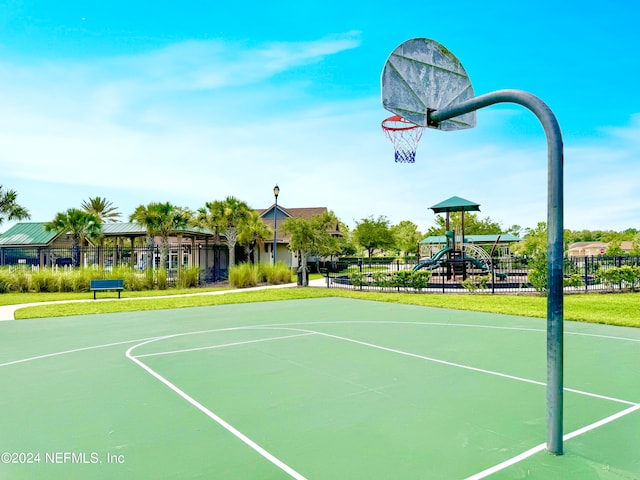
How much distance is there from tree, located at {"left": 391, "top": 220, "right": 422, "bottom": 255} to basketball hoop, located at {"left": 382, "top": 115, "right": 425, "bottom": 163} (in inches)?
2282

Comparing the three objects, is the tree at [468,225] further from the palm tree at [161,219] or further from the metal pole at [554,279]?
the metal pole at [554,279]

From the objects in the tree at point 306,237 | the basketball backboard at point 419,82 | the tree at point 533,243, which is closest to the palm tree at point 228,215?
the tree at point 306,237

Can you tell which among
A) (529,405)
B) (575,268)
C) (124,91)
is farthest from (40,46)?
(575,268)

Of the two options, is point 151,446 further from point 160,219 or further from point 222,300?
point 160,219

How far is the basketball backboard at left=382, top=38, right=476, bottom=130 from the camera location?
552cm

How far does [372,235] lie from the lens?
56.3 m

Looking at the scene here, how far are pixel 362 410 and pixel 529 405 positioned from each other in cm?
196

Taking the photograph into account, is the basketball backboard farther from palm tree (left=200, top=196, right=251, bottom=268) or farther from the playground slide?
palm tree (left=200, top=196, right=251, bottom=268)

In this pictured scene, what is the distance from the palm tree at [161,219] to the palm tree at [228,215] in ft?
6.72

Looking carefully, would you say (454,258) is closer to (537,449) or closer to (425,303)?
(425,303)

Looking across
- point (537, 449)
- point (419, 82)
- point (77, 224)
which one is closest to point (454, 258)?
point (419, 82)

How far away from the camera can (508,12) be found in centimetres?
1466

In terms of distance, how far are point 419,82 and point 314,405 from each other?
13.1ft

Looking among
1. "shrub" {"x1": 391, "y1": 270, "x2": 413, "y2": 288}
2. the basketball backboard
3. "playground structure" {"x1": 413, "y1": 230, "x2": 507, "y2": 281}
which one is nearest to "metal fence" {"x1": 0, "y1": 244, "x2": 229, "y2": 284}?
"shrub" {"x1": 391, "y1": 270, "x2": 413, "y2": 288}
